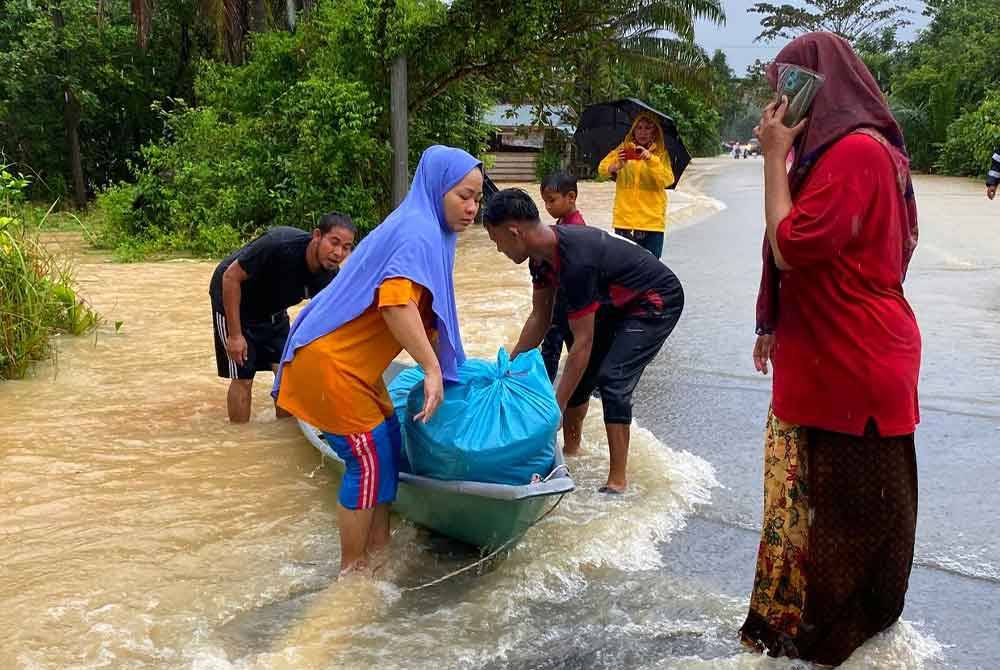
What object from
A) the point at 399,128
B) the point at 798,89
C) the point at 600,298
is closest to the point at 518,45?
the point at 399,128

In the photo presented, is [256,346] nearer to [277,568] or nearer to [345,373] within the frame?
[277,568]

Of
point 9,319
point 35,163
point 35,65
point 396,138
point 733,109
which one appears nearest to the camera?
point 9,319

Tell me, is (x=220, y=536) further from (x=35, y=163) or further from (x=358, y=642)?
(x=35, y=163)

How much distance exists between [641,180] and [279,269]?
352cm

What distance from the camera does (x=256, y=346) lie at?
663 cm

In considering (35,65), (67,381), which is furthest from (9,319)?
(35,65)

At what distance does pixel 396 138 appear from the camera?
14.5 metres

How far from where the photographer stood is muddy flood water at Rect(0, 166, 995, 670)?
3.87 metres

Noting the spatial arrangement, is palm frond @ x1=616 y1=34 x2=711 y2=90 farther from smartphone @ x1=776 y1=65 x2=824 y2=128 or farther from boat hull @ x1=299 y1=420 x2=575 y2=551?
smartphone @ x1=776 y1=65 x2=824 y2=128

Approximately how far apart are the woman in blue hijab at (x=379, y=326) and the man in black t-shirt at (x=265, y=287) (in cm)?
174

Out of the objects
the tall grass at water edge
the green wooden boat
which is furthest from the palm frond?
the green wooden boat

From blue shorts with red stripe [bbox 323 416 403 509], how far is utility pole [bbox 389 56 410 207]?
10762 mm

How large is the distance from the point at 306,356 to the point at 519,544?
1.55m

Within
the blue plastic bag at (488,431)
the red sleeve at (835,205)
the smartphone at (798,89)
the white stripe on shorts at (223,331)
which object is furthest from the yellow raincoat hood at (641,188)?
the red sleeve at (835,205)
